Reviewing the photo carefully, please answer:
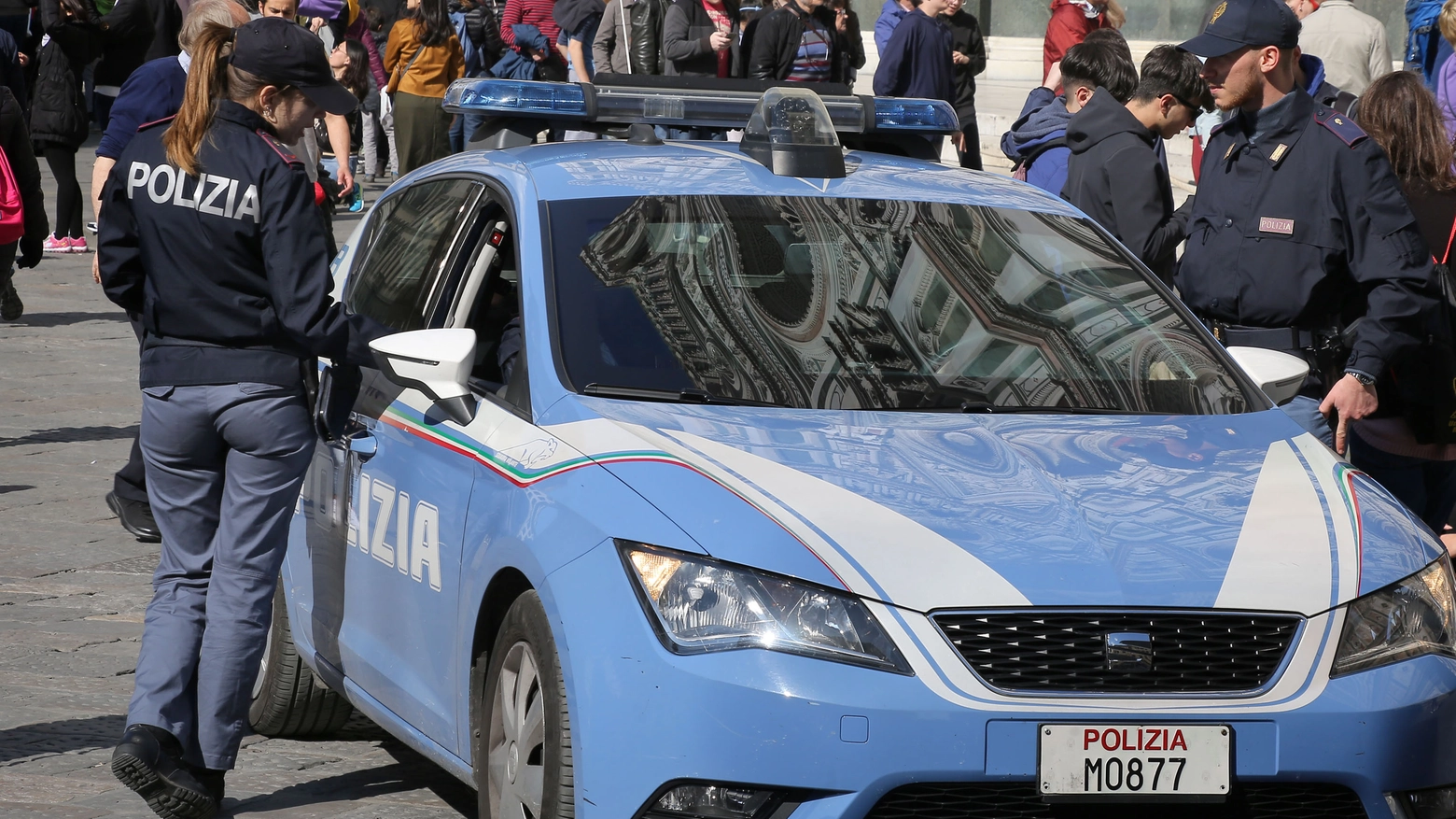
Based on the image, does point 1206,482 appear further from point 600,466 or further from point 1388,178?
point 1388,178

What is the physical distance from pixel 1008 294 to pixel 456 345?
1.29 metres

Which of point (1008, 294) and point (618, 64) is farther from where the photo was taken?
point (618, 64)

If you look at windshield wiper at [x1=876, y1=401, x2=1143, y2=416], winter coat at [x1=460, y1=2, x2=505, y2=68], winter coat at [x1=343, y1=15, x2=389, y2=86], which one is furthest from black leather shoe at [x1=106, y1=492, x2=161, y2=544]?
winter coat at [x1=460, y1=2, x2=505, y2=68]

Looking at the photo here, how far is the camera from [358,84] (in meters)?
16.9

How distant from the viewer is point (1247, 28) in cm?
545

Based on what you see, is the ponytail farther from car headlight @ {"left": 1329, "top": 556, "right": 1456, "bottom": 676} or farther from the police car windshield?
car headlight @ {"left": 1329, "top": 556, "right": 1456, "bottom": 676}

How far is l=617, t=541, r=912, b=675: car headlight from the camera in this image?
328cm

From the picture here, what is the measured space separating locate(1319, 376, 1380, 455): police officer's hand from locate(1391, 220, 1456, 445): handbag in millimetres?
489

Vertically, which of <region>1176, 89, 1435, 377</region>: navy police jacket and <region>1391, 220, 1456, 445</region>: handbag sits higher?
<region>1176, 89, 1435, 377</region>: navy police jacket

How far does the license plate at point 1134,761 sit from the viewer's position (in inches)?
128

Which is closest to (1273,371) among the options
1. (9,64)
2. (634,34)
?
(9,64)

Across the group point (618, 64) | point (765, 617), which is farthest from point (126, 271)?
point (618, 64)

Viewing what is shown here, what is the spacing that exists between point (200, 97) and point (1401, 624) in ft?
9.12

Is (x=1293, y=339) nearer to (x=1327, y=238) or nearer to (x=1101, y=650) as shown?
(x=1327, y=238)
